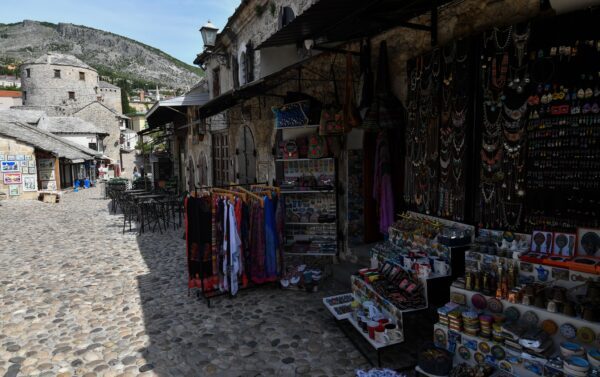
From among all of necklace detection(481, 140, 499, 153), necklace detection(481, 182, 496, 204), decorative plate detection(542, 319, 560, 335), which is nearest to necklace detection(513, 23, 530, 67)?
necklace detection(481, 140, 499, 153)

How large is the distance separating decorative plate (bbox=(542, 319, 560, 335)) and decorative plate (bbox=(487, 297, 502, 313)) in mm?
345

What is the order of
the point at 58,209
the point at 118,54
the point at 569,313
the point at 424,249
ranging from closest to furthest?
the point at 569,313, the point at 424,249, the point at 58,209, the point at 118,54

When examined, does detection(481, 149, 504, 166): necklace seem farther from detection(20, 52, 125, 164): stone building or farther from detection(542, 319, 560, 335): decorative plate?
detection(20, 52, 125, 164): stone building

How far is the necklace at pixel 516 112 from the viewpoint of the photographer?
360 cm

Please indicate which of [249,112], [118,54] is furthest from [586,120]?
[118,54]

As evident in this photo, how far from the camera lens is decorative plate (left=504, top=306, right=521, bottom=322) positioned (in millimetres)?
3143

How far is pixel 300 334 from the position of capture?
183 inches

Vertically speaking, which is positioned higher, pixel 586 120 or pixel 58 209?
pixel 586 120

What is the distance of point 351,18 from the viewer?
377 centimetres

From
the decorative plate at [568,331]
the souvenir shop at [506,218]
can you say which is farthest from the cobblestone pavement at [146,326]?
the decorative plate at [568,331]

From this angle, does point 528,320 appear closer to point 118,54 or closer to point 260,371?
point 260,371

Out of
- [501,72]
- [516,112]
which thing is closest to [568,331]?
[516,112]

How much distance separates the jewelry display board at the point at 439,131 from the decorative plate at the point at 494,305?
3.87 feet

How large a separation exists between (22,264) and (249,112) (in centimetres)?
623
